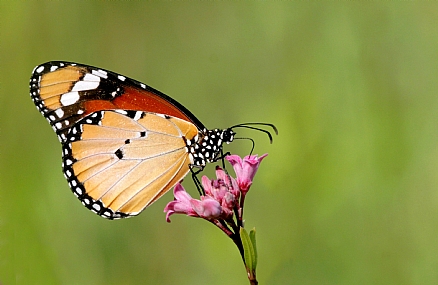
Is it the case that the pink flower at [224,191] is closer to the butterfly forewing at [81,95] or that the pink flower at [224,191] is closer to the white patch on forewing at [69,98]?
the butterfly forewing at [81,95]

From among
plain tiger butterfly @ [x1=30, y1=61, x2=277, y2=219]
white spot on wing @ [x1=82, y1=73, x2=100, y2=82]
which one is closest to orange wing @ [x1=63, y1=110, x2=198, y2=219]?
plain tiger butterfly @ [x1=30, y1=61, x2=277, y2=219]

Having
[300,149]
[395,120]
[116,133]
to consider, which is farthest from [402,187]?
[116,133]

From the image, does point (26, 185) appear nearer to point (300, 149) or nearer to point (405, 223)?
point (300, 149)

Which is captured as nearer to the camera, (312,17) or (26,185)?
(26,185)

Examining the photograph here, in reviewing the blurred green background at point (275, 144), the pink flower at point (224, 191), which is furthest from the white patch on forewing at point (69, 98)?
the pink flower at point (224, 191)

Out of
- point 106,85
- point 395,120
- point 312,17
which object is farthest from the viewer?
point 312,17

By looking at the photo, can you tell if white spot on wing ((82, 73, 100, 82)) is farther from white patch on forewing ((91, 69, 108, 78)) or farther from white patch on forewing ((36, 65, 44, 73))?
white patch on forewing ((36, 65, 44, 73))

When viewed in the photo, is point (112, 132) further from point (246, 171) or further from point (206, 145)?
point (246, 171)
